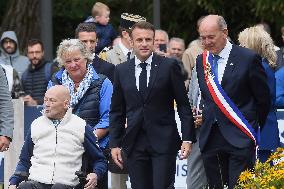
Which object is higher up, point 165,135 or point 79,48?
point 79,48

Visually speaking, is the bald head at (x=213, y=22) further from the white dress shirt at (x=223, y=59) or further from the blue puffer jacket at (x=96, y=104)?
the blue puffer jacket at (x=96, y=104)

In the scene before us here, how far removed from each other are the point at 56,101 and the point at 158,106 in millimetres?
885

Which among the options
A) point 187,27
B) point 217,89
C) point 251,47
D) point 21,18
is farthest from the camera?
point 187,27

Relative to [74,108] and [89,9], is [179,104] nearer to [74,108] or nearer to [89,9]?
[74,108]

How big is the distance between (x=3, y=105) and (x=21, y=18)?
1339 cm

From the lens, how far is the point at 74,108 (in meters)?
11.6

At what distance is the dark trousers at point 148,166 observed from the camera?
11.0 meters

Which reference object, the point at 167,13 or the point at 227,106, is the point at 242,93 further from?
the point at 167,13

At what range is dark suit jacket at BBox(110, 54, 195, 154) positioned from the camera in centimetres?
1105

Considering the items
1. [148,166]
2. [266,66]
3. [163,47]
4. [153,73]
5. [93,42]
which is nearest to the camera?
[153,73]

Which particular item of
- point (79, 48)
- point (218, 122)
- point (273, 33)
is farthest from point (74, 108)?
point (273, 33)

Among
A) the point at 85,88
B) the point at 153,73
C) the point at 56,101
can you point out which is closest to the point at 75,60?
the point at 85,88

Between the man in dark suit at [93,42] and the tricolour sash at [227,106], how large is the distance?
1.81 metres

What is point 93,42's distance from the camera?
41.2ft
